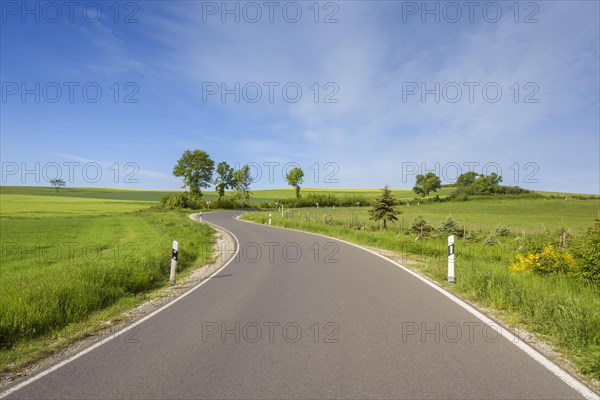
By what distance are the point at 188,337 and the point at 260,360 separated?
141 centimetres

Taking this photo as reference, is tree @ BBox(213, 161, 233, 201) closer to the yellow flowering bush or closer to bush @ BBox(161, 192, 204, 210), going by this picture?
bush @ BBox(161, 192, 204, 210)

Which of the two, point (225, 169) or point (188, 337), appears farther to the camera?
point (225, 169)

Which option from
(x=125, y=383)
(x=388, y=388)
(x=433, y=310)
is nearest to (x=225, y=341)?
(x=125, y=383)

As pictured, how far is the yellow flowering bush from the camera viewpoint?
32.5 ft

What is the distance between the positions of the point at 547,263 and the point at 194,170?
8116cm

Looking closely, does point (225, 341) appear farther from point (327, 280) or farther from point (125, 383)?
point (327, 280)

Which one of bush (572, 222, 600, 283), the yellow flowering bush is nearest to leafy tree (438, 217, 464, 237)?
the yellow flowering bush

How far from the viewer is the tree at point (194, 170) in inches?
3344

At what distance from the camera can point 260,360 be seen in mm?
A: 4430

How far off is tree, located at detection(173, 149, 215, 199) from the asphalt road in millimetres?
79983

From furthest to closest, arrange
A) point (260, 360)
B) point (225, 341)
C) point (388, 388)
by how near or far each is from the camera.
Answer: point (225, 341) → point (260, 360) → point (388, 388)

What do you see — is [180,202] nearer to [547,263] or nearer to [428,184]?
[428,184]

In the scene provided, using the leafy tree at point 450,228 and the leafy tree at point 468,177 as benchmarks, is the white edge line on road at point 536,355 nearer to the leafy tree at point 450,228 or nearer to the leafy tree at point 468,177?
the leafy tree at point 450,228

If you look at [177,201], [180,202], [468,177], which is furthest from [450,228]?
[468,177]
